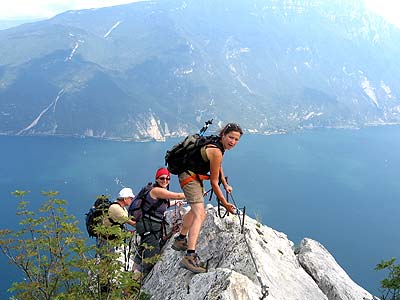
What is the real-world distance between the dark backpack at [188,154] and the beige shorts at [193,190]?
0.63 ft

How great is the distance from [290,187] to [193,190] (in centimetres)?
13514

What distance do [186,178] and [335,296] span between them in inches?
191

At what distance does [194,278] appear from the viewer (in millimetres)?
6723

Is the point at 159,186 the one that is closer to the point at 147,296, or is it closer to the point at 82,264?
the point at 147,296

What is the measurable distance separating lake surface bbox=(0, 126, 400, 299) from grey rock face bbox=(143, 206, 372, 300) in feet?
200

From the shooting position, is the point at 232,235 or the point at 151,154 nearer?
the point at 232,235

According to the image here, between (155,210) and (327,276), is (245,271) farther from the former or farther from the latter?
(327,276)

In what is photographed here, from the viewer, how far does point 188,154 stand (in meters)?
6.55

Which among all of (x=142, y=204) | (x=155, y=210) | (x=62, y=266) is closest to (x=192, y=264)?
(x=155, y=210)

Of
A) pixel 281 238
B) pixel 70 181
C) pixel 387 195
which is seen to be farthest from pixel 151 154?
pixel 281 238

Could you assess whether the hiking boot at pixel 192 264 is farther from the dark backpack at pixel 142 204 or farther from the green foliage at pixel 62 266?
the dark backpack at pixel 142 204

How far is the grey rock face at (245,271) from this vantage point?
19.9 ft

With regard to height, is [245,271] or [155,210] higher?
[155,210]

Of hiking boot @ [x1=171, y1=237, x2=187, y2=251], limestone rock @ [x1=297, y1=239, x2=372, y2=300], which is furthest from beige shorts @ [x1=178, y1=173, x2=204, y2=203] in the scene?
limestone rock @ [x1=297, y1=239, x2=372, y2=300]
